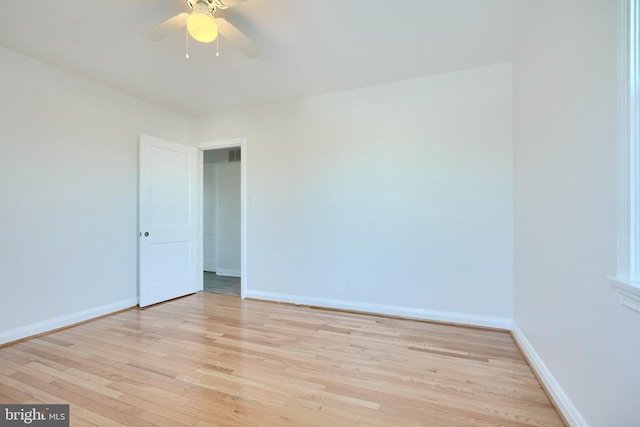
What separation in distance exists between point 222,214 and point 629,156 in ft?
19.4

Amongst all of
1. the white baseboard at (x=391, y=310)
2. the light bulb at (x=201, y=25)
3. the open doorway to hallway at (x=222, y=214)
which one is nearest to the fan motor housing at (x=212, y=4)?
the light bulb at (x=201, y=25)

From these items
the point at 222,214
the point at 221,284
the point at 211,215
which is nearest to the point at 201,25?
the point at 221,284

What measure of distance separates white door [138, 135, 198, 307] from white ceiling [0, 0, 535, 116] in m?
0.88

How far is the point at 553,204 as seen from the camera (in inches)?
71.9

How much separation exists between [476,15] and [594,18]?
3.42 feet

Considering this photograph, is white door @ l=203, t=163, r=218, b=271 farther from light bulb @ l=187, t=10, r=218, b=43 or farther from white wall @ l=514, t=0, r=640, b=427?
white wall @ l=514, t=0, r=640, b=427

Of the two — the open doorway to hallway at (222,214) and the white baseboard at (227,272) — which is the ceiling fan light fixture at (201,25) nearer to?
the open doorway to hallway at (222,214)

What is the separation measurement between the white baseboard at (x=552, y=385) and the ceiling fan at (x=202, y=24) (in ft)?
9.77

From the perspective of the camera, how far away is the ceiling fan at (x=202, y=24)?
1.82m

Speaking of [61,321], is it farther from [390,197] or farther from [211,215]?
[390,197]

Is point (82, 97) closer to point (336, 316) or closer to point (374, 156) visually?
point (374, 156)

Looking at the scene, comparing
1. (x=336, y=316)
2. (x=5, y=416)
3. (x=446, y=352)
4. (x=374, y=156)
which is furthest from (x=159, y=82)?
(x=446, y=352)

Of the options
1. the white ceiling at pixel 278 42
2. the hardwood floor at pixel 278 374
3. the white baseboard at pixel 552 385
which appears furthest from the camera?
the white ceiling at pixel 278 42

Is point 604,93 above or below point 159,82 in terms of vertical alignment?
below
